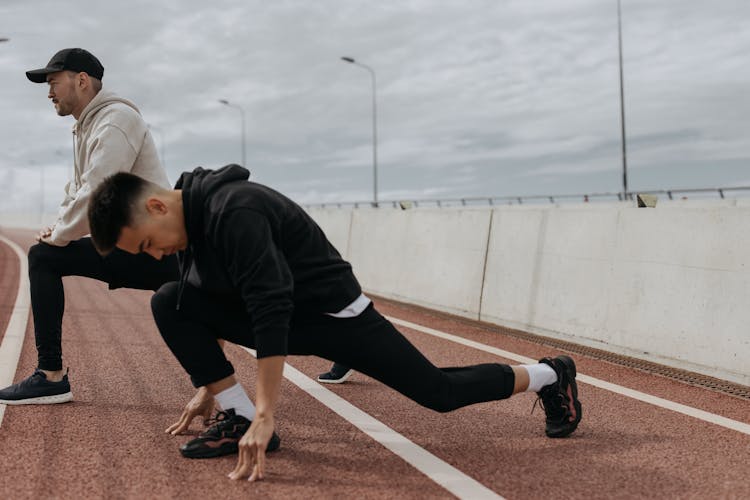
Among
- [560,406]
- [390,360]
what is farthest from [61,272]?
[560,406]

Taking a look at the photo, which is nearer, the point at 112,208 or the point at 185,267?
the point at 112,208

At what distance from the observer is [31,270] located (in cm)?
429

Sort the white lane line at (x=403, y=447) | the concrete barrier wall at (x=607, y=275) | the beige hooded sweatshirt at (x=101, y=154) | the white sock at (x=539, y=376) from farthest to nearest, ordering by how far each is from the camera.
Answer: the concrete barrier wall at (x=607, y=275), the beige hooded sweatshirt at (x=101, y=154), the white sock at (x=539, y=376), the white lane line at (x=403, y=447)

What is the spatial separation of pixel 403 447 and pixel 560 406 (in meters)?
0.87

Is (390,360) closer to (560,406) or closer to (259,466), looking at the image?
(259,466)

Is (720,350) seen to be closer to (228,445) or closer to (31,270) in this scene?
(228,445)

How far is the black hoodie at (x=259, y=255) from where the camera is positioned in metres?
2.92

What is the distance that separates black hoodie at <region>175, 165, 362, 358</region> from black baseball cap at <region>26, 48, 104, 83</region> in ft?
4.67

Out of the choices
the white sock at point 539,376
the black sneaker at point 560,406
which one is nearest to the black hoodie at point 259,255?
the white sock at point 539,376

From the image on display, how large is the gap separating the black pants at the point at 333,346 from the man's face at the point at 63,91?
150 centimetres

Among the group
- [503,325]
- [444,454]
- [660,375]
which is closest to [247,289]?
[444,454]

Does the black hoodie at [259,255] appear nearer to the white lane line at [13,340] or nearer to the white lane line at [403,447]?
the white lane line at [403,447]

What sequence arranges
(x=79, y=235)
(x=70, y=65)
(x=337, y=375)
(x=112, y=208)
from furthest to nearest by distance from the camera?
(x=337, y=375), (x=70, y=65), (x=79, y=235), (x=112, y=208)

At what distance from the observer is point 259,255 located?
292 cm
